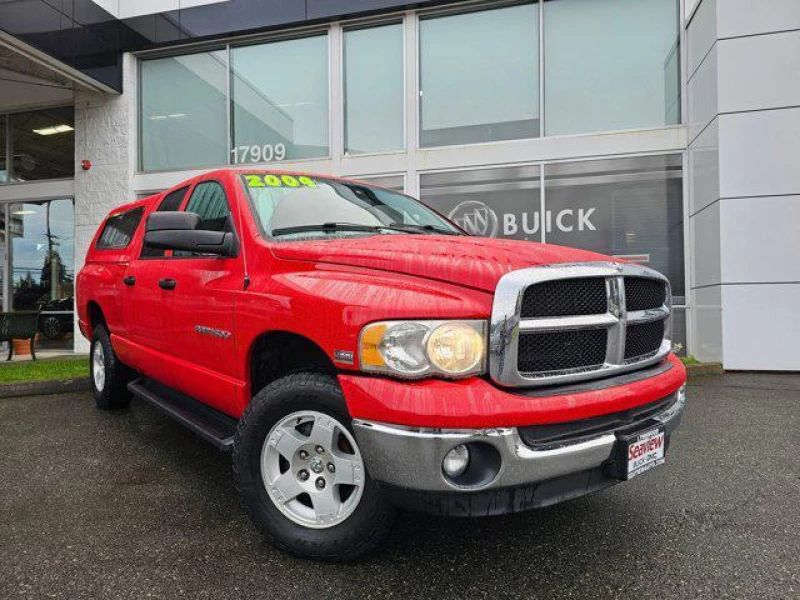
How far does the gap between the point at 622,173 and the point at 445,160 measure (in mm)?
2822

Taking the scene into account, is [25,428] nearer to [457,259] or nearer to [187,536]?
[187,536]

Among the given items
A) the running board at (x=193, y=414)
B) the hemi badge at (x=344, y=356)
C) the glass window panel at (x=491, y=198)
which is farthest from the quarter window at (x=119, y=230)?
the glass window panel at (x=491, y=198)

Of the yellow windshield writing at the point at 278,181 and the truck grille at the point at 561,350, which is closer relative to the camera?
the truck grille at the point at 561,350

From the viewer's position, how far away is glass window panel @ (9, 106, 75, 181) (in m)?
10.8

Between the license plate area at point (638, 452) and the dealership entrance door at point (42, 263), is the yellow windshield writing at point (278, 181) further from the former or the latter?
the dealership entrance door at point (42, 263)

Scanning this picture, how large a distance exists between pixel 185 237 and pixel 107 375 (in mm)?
2789

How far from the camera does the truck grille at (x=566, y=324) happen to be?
1.97 meters

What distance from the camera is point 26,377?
6.52 m

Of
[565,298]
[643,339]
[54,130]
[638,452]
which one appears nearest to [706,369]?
[643,339]

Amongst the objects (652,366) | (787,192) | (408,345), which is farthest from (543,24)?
(408,345)

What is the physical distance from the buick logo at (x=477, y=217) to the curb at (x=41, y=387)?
5.89 metres

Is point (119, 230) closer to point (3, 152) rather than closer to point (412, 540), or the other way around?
point (412, 540)

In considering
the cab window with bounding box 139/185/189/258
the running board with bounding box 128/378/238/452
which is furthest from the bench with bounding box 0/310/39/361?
the cab window with bounding box 139/185/189/258

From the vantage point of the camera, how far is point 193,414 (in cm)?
323
